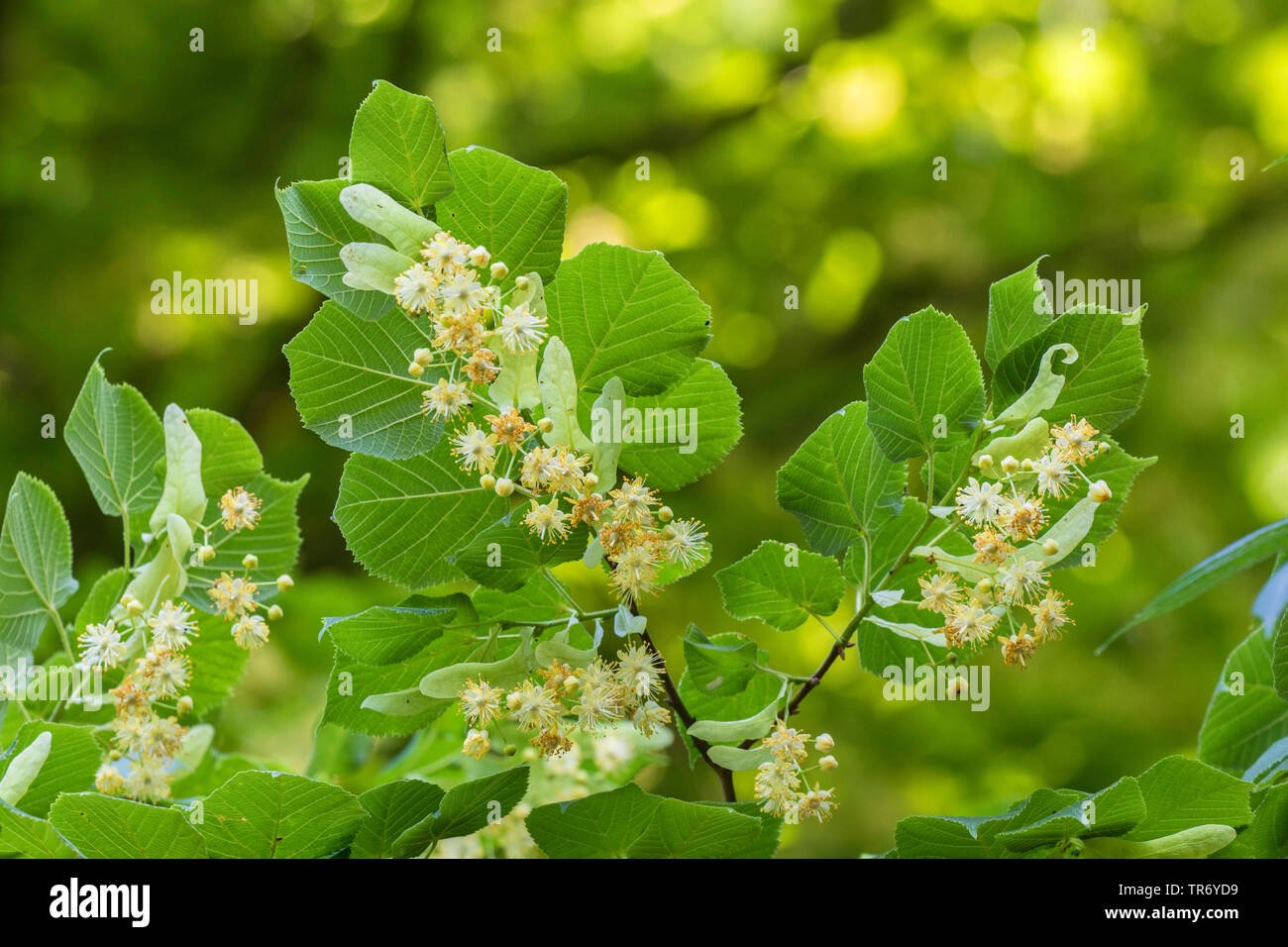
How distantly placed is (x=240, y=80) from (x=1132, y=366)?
219 centimetres

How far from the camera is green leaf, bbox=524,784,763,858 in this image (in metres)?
0.31

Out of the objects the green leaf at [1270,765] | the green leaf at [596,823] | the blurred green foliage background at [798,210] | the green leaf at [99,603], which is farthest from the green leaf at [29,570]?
the blurred green foliage background at [798,210]

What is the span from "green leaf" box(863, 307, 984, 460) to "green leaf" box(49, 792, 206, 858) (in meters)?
0.24

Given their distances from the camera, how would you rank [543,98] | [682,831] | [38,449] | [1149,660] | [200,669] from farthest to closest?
[543,98], [1149,660], [38,449], [200,669], [682,831]

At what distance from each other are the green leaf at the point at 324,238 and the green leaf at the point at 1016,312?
0.20 meters

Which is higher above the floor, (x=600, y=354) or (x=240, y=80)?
(x=240, y=80)

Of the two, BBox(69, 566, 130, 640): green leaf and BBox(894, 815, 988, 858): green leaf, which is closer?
BBox(894, 815, 988, 858): green leaf

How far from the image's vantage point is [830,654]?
35 centimetres

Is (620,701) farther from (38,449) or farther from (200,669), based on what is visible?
(38,449)

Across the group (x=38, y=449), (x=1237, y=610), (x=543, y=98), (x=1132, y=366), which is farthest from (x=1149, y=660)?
(x=38, y=449)

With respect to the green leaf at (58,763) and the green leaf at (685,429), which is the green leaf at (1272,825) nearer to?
the green leaf at (58,763)


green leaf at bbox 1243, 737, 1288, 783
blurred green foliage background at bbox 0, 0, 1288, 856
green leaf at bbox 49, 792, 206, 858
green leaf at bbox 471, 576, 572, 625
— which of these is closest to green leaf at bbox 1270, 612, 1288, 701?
green leaf at bbox 1243, 737, 1288, 783

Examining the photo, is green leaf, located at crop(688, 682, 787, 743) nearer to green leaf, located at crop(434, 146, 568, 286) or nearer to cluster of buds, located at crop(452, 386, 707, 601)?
cluster of buds, located at crop(452, 386, 707, 601)

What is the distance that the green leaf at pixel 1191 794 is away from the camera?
12.3 inches
